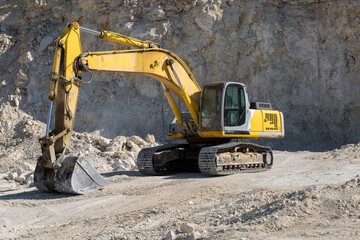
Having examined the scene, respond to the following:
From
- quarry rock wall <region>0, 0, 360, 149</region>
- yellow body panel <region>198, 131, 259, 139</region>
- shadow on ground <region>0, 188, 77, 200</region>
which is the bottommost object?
shadow on ground <region>0, 188, 77, 200</region>

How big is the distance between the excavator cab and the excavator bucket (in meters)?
2.97

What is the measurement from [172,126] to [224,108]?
1.78 meters

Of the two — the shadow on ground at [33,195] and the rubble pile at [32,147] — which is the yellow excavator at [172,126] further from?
the rubble pile at [32,147]

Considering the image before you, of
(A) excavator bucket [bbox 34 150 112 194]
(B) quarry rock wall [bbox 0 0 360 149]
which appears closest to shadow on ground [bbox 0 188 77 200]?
(A) excavator bucket [bbox 34 150 112 194]

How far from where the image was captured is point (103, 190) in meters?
8.35

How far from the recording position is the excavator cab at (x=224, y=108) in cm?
989

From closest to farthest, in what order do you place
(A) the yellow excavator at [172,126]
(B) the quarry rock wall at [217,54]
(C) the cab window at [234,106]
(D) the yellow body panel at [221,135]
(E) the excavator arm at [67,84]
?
(E) the excavator arm at [67,84], (A) the yellow excavator at [172,126], (D) the yellow body panel at [221,135], (C) the cab window at [234,106], (B) the quarry rock wall at [217,54]

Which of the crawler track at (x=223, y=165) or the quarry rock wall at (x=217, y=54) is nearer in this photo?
the crawler track at (x=223, y=165)

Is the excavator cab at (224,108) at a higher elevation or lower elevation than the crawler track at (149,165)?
higher

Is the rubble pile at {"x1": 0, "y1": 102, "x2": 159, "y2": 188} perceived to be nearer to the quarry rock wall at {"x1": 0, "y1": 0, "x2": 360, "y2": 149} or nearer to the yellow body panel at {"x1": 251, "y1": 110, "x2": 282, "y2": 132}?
→ the quarry rock wall at {"x1": 0, "y1": 0, "x2": 360, "y2": 149}

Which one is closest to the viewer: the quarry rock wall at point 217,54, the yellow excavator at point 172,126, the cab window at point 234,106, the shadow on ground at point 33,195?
the yellow excavator at point 172,126

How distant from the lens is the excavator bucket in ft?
25.5

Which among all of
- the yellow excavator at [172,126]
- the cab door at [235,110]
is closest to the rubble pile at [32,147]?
the yellow excavator at [172,126]

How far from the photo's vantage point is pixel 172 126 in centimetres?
Answer: 1116
